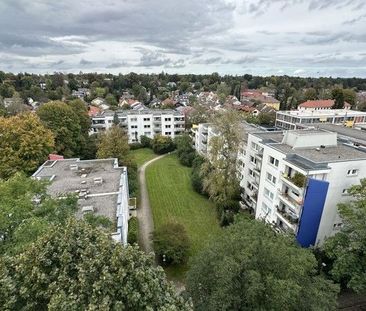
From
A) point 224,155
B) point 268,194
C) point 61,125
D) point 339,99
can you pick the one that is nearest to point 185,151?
point 224,155

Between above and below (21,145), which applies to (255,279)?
below

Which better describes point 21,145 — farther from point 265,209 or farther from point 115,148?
point 265,209

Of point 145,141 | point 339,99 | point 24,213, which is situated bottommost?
point 145,141

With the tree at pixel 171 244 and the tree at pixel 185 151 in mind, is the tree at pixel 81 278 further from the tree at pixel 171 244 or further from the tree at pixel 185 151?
the tree at pixel 185 151

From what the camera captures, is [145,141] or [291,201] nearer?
[291,201]

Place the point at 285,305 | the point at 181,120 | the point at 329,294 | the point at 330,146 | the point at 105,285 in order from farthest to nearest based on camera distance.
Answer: the point at 181,120 < the point at 330,146 < the point at 329,294 < the point at 285,305 < the point at 105,285

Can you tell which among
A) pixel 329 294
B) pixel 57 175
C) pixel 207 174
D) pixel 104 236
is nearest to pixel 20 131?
pixel 57 175

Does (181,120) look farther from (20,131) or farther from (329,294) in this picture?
(329,294)
